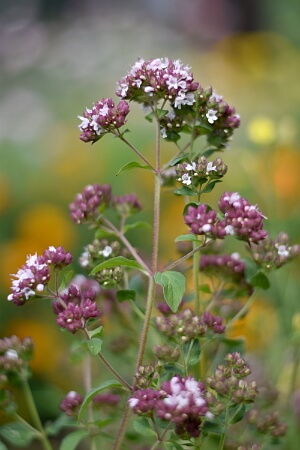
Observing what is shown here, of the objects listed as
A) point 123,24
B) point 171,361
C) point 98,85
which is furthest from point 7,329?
point 123,24

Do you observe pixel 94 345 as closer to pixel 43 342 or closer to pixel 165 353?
pixel 165 353

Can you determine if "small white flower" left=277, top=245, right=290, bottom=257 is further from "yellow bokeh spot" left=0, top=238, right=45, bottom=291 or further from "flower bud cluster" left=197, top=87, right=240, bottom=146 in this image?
"yellow bokeh spot" left=0, top=238, right=45, bottom=291

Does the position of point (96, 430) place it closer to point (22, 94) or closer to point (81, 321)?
point (81, 321)

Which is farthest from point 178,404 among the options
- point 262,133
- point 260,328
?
point 262,133

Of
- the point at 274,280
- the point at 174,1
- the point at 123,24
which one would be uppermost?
the point at 174,1

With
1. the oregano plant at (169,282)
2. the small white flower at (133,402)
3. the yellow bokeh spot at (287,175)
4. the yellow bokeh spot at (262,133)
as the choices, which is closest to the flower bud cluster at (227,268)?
the oregano plant at (169,282)

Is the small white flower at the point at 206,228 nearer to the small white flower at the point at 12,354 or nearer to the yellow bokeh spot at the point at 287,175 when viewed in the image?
the small white flower at the point at 12,354
